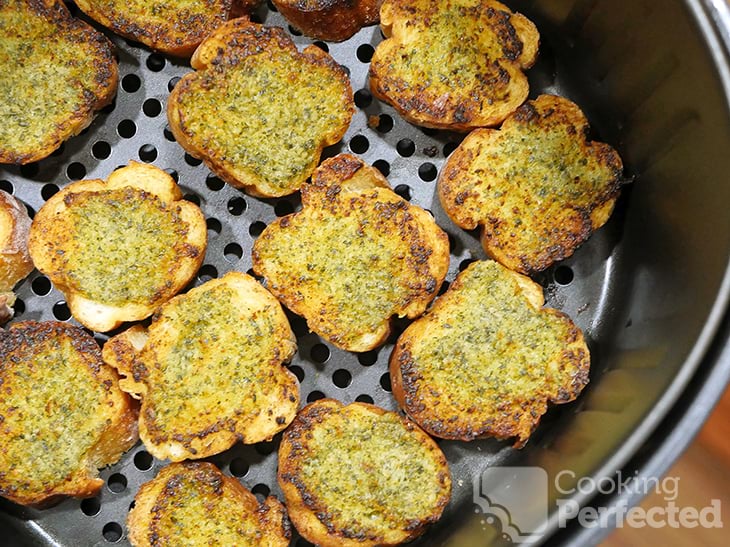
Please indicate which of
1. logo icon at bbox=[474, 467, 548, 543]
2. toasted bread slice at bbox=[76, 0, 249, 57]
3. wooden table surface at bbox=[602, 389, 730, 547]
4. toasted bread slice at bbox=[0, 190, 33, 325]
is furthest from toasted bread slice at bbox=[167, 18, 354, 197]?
wooden table surface at bbox=[602, 389, 730, 547]

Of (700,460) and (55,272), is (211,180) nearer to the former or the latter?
(55,272)

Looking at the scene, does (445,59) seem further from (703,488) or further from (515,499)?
(703,488)

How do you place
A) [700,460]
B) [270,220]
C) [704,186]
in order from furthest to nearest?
[700,460]
[270,220]
[704,186]

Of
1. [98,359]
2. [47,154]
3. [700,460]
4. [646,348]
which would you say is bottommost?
[98,359]

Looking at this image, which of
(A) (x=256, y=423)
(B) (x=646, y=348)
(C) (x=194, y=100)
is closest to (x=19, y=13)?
(C) (x=194, y=100)

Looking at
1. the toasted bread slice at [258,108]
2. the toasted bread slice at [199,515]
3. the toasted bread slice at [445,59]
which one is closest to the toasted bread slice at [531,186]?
the toasted bread slice at [445,59]

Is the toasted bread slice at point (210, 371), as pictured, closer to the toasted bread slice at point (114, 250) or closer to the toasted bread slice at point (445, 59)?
the toasted bread slice at point (114, 250)

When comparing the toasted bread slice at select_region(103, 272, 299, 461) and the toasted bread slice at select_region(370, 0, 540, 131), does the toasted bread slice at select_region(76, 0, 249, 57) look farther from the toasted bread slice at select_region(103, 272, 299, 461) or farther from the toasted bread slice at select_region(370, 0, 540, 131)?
the toasted bread slice at select_region(103, 272, 299, 461)
